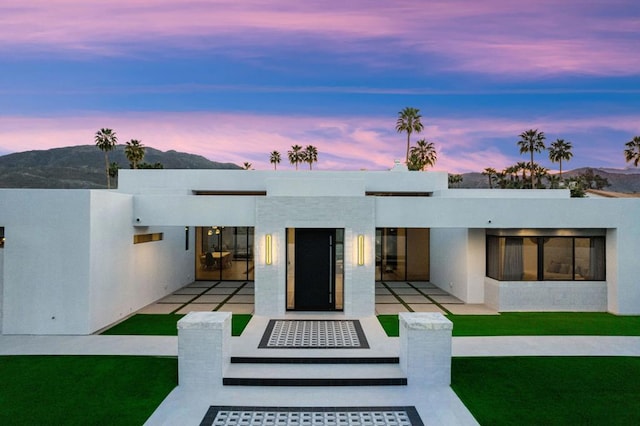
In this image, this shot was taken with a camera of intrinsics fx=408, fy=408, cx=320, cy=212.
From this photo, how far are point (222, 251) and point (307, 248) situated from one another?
751 cm

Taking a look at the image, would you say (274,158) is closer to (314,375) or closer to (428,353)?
(314,375)

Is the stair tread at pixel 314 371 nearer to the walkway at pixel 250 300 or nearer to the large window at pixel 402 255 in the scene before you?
the walkway at pixel 250 300

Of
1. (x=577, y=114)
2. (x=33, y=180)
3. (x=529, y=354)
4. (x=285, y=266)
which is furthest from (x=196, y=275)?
(x=33, y=180)

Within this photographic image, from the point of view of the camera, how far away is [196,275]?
18.5 m

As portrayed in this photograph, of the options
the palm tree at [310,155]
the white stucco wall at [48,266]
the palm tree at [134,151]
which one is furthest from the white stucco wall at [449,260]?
the palm tree at [310,155]

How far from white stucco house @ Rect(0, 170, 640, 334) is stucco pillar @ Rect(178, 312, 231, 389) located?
453 cm

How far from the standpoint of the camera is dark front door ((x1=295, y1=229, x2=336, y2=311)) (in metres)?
12.3

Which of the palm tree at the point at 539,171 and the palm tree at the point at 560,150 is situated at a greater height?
the palm tree at the point at 560,150

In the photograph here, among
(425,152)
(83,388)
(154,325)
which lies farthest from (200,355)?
(425,152)

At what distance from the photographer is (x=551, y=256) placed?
1305 centimetres

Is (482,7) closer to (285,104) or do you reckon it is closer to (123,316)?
(123,316)

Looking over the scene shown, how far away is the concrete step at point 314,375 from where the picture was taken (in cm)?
734

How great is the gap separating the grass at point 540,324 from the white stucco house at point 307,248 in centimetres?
55

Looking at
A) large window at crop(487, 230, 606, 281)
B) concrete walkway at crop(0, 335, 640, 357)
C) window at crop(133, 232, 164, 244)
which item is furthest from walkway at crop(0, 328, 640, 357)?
window at crop(133, 232, 164, 244)
